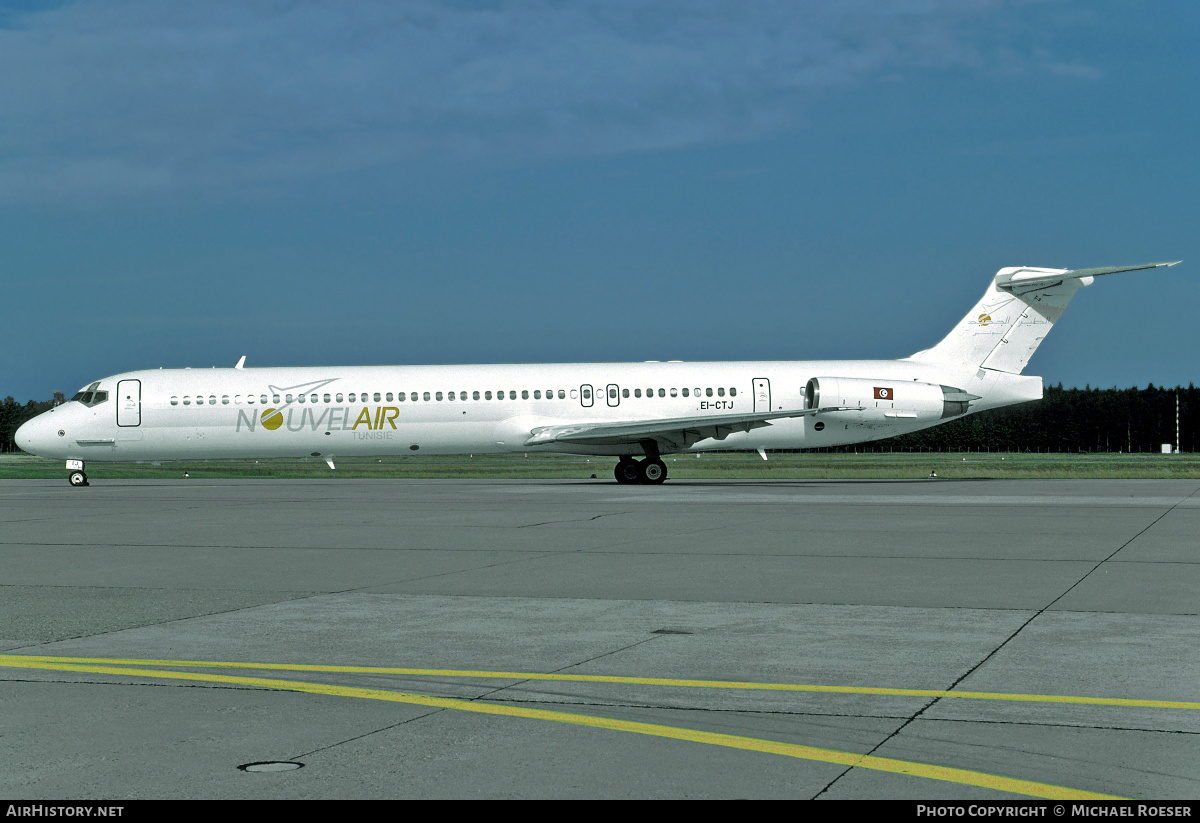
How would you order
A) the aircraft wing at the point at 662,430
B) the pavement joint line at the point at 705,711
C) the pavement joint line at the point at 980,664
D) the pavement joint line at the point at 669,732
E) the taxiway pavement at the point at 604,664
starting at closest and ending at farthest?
the pavement joint line at the point at 669,732 < the taxiway pavement at the point at 604,664 < the pavement joint line at the point at 980,664 < the pavement joint line at the point at 705,711 < the aircraft wing at the point at 662,430

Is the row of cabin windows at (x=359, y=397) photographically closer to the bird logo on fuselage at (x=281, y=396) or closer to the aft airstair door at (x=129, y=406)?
the bird logo on fuselage at (x=281, y=396)

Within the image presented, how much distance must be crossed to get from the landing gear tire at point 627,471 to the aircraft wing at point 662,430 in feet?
3.00

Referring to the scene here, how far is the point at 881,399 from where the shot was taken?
34469mm

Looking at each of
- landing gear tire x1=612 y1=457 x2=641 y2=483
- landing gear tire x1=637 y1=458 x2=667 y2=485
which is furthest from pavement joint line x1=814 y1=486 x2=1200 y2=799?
landing gear tire x1=612 y1=457 x2=641 y2=483

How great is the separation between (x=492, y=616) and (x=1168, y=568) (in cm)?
772

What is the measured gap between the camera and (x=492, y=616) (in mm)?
9742

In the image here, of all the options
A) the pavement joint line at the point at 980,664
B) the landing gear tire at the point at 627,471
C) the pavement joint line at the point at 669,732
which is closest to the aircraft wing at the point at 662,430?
the landing gear tire at the point at 627,471

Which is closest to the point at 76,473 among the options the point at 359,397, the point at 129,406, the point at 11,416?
the point at 129,406

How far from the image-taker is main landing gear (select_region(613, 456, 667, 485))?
112 feet

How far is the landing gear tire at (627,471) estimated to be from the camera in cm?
3491

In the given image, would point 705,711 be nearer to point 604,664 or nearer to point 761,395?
point 604,664

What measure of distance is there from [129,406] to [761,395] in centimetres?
1876

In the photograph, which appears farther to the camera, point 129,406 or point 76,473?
point 76,473

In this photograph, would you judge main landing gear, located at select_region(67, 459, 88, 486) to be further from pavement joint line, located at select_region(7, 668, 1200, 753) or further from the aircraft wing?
pavement joint line, located at select_region(7, 668, 1200, 753)
